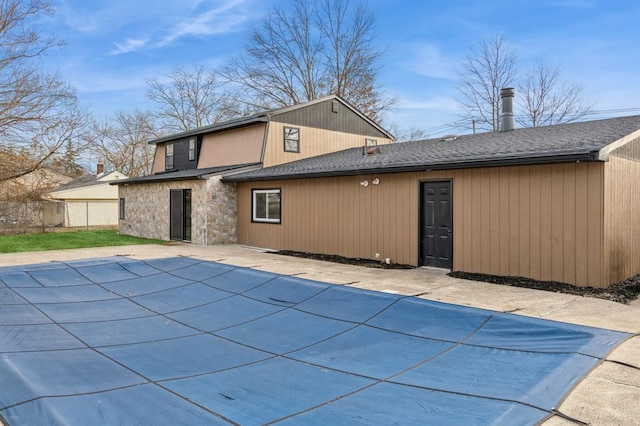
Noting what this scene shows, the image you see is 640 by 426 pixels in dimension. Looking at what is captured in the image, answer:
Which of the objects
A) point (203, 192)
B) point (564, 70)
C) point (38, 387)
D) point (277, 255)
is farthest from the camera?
point (564, 70)

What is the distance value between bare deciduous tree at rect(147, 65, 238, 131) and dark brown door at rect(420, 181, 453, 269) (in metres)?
23.0

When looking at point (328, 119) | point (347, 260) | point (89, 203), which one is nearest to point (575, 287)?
point (347, 260)

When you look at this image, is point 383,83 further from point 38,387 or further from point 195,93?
point 38,387

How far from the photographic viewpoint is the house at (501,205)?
6.59m

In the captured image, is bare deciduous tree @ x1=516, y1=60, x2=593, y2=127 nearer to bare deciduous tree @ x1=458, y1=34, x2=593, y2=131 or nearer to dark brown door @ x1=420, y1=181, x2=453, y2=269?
bare deciduous tree @ x1=458, y1=34, x2=593, y2=131

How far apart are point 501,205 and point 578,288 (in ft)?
5.90

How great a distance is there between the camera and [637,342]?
13.6 feet

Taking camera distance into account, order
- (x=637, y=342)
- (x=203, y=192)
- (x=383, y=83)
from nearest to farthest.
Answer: (x=637, y=342) < (x=203, y=192) < (x=383, y=83)

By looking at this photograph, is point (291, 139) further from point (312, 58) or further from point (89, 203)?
point (89, 203)

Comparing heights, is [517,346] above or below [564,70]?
below

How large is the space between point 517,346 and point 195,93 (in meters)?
29.4

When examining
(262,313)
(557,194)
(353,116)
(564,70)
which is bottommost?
(262,313)

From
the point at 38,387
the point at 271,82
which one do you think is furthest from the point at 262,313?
the point at 271,82

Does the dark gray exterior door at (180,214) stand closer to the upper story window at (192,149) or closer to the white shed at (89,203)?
the upper story window at (192,149)
